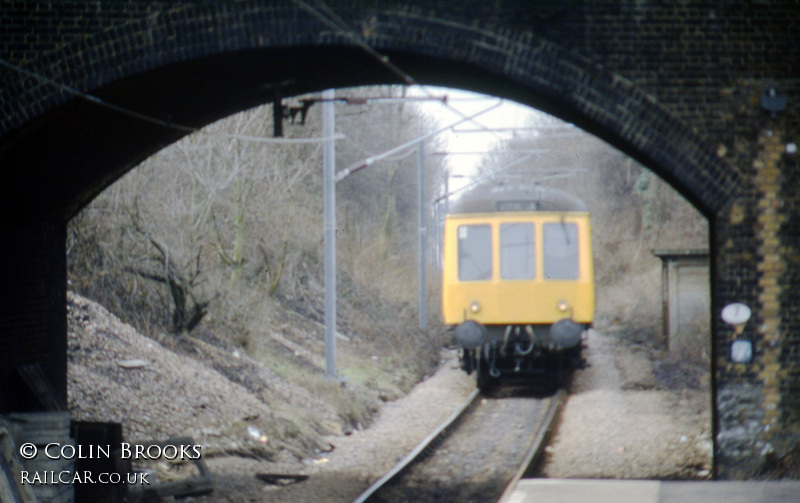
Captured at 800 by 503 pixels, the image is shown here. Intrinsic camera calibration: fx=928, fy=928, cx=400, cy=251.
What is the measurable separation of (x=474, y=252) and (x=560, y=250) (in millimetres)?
1387

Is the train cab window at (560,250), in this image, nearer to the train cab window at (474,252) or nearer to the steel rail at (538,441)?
the train cab window at (474,252)

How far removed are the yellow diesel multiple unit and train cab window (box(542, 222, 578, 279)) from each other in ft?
0.05

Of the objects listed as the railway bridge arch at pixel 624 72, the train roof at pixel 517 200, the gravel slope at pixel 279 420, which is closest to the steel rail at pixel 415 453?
the gravel slope at pixel 279 420

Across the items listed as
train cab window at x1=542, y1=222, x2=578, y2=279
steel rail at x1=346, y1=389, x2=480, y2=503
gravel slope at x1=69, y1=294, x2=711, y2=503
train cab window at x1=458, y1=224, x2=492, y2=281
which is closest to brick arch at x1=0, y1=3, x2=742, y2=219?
gravel slope at x1=69, y1=294, x2=711, y2=503

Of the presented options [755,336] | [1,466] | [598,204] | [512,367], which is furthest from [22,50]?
[598,204]

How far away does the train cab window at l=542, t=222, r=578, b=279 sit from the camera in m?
14.9

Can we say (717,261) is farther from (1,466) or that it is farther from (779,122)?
(1,466)

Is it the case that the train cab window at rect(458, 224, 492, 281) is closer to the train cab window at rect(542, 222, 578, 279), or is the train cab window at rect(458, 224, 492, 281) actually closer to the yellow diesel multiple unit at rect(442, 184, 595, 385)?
the yellow diesel multiple unit at rect(442, 184, 595, 385)

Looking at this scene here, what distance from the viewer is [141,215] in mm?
14859

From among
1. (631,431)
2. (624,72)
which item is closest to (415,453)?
(631,431)

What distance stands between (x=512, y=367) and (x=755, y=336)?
27.8ft

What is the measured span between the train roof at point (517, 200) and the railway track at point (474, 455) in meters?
3.05

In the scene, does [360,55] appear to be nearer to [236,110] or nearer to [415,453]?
[236,110]

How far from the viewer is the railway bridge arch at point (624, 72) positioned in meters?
8.02
